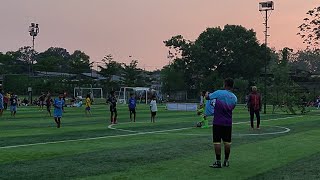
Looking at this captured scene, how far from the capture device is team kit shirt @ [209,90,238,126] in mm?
10906

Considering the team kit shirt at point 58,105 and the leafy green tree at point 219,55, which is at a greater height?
the leafy green tree at point 219,55

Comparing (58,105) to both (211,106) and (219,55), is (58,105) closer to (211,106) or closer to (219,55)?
(211,106)

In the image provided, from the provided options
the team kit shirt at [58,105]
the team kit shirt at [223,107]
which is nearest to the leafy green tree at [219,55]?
the team kit shirt at [58,105]

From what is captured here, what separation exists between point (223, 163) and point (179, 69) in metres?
77.2

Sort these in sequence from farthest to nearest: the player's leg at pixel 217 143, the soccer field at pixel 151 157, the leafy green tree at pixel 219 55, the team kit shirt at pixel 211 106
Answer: the leafy green tree at pixel 219 55 < the team kit shirt at pixel 211 106 < the player's leg at pixel 217 143 < the soccer field at pixel 151 157

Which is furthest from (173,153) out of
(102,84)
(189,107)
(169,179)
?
(102,84)

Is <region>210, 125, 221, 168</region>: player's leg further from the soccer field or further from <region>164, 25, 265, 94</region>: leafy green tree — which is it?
<region>164, 25, 265, 94</region>: leafy green tree

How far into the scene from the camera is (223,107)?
1095 centimetres

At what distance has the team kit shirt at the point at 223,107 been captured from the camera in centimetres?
1091

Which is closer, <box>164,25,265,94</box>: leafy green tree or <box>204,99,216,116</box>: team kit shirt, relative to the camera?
<box>204,99,216,116</box>: team kit shirt

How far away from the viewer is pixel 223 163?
1130 cm

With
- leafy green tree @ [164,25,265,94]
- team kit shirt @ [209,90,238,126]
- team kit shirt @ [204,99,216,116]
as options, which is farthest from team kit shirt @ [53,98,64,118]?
leafy green tree @ [164,25,265,94]

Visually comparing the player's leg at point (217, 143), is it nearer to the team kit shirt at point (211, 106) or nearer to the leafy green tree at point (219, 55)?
the team kit shirt at point (211, 106)

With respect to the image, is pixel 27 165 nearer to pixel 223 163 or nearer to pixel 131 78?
pixel 223 163
